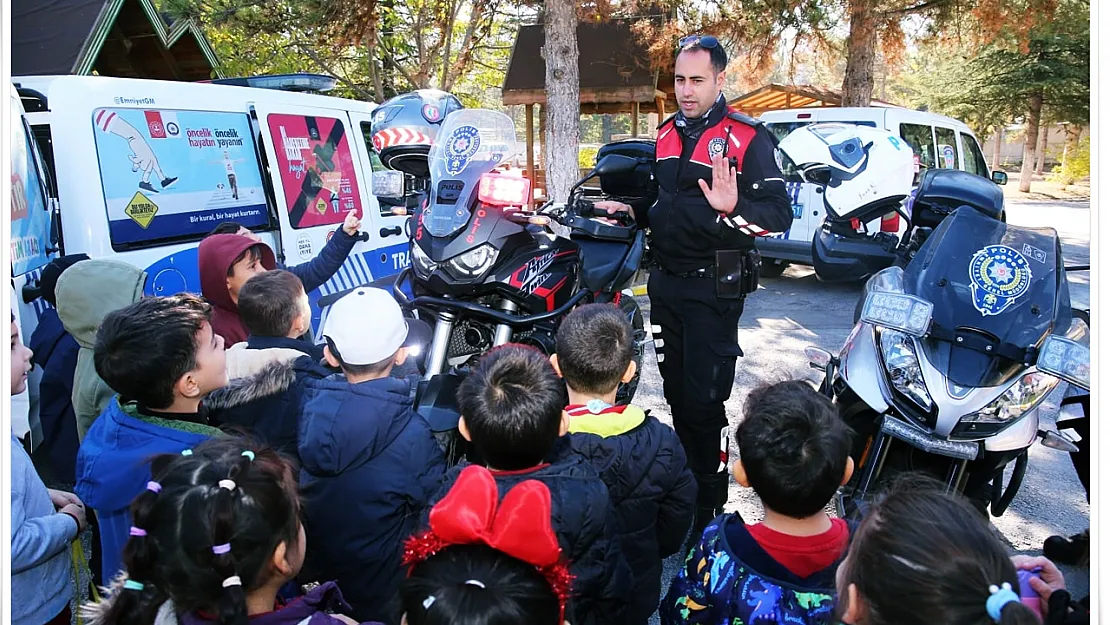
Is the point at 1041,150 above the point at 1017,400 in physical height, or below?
above

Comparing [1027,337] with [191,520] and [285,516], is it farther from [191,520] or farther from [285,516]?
[191,520]

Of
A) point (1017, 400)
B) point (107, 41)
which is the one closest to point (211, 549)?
point (1017, 400)

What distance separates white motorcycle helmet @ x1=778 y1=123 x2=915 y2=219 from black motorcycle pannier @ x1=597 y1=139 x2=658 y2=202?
94cm

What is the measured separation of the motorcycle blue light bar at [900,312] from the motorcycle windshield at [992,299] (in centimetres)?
15

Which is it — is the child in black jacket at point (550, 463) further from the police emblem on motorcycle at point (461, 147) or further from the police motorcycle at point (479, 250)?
the police emblem on motorcycle at point (461, 147)

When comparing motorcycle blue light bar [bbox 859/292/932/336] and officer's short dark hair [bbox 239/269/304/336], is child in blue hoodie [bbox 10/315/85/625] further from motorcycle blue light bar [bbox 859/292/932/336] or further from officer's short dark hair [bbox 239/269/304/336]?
motorcycle blue light bar [bbox 859/292/932/336]

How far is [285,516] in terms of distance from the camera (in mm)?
1469

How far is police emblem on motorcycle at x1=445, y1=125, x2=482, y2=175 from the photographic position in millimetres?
2996

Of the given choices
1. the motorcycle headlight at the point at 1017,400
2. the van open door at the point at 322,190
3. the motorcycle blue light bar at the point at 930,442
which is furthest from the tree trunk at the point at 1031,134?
the motorcycle blue light bar at the point at 930,442

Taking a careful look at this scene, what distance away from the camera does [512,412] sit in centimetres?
174

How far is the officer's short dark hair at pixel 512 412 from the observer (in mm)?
1729

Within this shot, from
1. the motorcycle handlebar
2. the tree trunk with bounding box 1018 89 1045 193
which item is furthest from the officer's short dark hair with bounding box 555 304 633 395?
the tree trunk with bounding box 1018 89 1045 193

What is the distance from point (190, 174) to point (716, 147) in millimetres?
3158

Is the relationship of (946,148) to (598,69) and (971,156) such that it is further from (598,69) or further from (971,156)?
(598,69)
